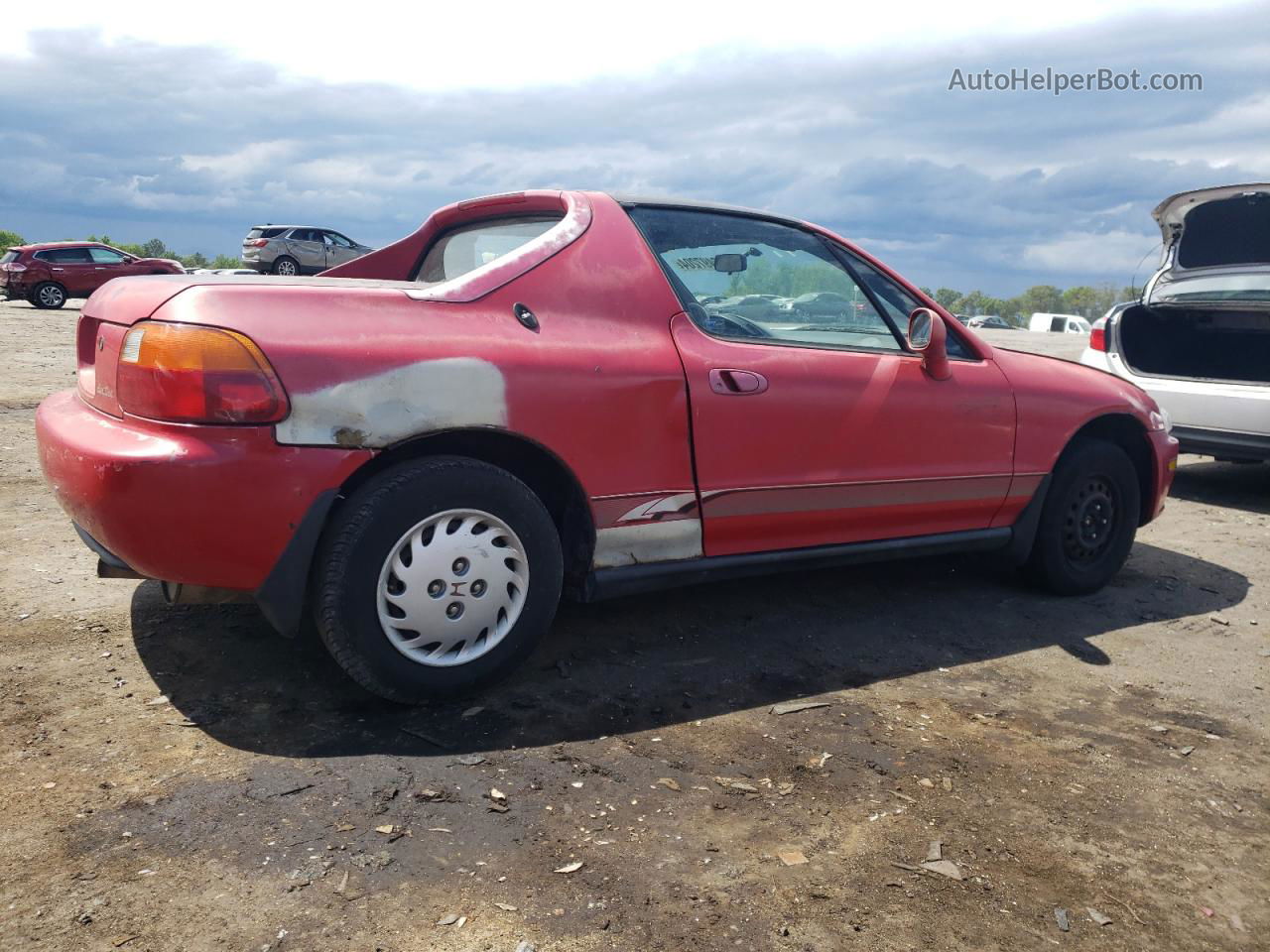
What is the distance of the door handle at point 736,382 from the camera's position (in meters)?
3.79

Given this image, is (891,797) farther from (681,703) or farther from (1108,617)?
(1108,617)

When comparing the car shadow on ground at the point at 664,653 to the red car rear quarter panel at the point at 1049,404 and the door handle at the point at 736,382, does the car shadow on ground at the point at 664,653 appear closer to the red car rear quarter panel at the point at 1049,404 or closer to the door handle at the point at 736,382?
the red car rear quarter panel at the point at 1049,404

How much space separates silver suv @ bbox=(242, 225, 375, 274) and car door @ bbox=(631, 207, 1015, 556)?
79.8 ft

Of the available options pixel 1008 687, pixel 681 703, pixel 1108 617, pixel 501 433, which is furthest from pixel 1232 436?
pixel 501 433

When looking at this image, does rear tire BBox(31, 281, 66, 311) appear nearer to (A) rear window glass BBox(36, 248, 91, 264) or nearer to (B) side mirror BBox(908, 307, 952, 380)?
(A) rear window glass BBox(36, 248, 91, 264)

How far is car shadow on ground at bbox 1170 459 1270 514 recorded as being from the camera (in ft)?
26.0

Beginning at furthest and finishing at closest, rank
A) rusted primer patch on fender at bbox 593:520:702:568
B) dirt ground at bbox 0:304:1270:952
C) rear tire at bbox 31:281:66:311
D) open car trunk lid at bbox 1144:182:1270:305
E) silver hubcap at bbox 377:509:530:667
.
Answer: rear tire at bbox 31:281:66:311 → open car trunk lid at bbox 1144:182:1270:305 → rusted primer patch on fender at bbox 593:520:702:568 → silver hubcap at bbox 377:509:530:667 → dirt ground at bbox 0:304:1270:952

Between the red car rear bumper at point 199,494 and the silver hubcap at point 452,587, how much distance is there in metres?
0.32

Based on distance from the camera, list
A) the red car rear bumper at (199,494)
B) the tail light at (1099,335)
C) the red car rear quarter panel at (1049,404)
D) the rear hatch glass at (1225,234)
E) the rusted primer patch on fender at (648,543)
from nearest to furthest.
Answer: the red car rear bumper at (199,494)
the rusted primer patch on fender at (648,543)
the red car rear quarter panel at (1049,404)
the rear hatch glass at (1225,234)
the tail light at (1099,335)

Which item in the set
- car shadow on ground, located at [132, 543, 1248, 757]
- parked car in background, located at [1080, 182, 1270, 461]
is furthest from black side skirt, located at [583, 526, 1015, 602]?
parked car in background, located at [1080, 182, 1270, 461]

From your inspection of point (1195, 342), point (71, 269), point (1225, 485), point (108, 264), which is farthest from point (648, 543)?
point (108, 264)

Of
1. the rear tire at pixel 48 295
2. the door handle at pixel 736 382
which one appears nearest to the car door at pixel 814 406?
the door handle at pixel 736 382

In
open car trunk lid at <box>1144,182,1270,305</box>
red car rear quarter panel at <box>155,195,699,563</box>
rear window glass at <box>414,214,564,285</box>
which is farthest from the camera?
open car trunk lid at <box>1144,182,1270,305</box>

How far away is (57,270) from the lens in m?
22.9
